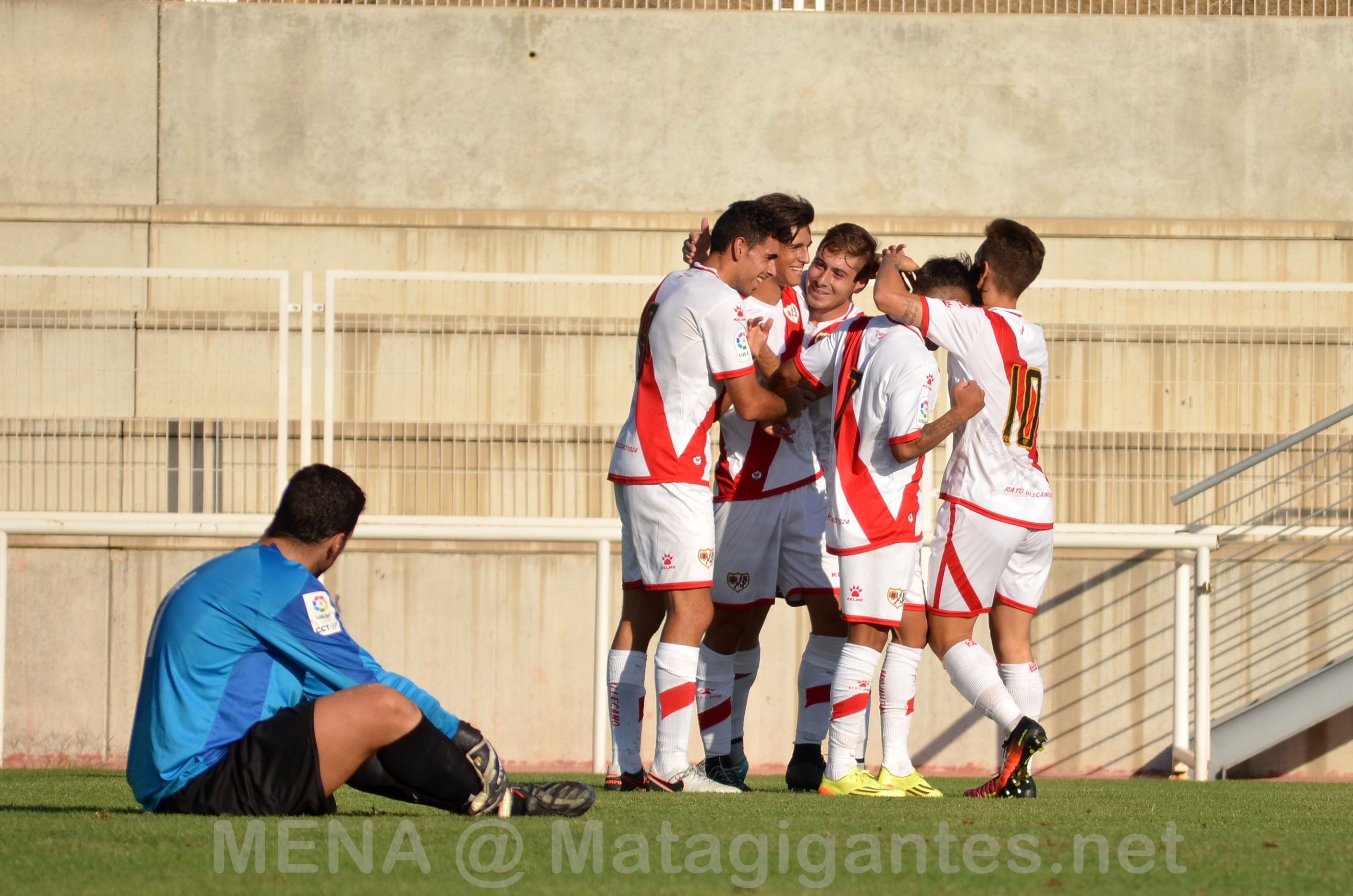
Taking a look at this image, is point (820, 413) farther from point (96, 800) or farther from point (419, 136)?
point (419, 136)

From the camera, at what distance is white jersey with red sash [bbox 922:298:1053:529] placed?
6094 millimetres

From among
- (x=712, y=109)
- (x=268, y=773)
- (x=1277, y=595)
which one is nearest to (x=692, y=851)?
(x=268, y=773)

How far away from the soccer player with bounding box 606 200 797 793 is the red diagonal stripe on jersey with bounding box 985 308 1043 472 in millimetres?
844

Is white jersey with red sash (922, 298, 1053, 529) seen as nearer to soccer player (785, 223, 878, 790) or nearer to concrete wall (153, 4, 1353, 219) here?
soccer player (785, 223, 878, 790)

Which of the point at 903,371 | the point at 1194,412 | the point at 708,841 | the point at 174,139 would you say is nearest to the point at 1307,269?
the point at 1194,412

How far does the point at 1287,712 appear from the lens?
9117 millimetres

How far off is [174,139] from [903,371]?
873cm

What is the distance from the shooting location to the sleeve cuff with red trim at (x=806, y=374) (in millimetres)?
6363

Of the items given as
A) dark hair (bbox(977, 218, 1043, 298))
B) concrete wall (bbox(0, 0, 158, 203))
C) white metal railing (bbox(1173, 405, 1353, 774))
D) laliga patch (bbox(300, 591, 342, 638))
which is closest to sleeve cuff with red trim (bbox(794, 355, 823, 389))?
dark hair (bbox(977, 218, 1043, 298))

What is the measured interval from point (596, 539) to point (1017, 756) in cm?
358

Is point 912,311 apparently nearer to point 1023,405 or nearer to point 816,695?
point 1023,405

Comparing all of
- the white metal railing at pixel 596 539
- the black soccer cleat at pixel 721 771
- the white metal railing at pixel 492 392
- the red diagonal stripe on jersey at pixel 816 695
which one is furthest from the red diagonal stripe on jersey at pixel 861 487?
the white metal railing at pixel 492 392

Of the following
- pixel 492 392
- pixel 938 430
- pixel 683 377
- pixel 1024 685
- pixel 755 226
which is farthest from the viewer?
pixel 492 392

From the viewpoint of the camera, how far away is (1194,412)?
10.2 meters
